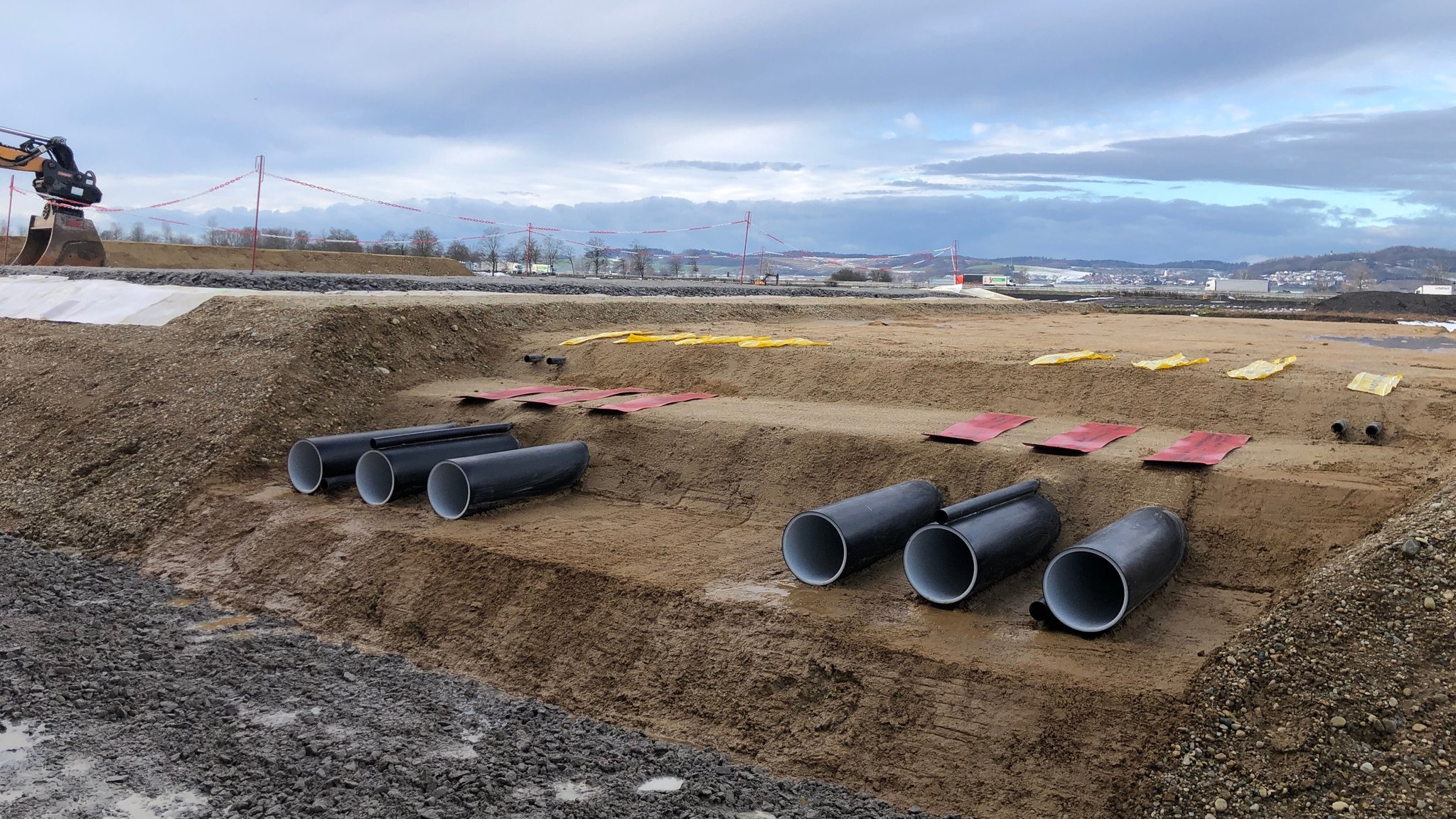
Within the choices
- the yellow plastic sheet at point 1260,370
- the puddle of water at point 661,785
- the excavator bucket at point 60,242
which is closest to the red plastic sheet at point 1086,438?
the yellow plastic sheet at point 1260,370

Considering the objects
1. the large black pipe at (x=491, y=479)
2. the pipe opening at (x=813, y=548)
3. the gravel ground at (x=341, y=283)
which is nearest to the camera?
the pipe opening at (x=813, y=548)

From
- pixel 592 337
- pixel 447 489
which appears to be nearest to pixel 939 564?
pixel 447 489

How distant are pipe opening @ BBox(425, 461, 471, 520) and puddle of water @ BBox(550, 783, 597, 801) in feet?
13.8

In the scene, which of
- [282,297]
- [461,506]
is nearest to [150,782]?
[461,506]

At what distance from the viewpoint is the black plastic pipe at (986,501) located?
678cm

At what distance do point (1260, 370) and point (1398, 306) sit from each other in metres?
22.8

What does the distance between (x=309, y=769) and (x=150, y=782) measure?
2.83 ft

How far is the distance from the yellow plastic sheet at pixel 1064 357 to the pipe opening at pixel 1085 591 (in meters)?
4.62

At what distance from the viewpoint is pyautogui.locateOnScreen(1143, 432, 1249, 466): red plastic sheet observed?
7.76 metres

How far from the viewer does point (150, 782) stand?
5492mm

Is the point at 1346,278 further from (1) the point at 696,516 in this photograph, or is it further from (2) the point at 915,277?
(1) the point at 696,516

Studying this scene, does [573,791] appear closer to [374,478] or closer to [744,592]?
[744,592]

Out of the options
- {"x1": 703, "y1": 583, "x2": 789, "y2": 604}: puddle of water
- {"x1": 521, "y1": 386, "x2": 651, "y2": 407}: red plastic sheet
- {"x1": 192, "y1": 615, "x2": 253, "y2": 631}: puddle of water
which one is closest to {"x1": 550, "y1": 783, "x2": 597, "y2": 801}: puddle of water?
{"x1": 703, "y1": 583, "x2": 789, "y2": 604}: puddle of water

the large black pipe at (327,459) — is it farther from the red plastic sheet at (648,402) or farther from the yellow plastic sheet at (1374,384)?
the yellow plastic sheet at (1374,384)
